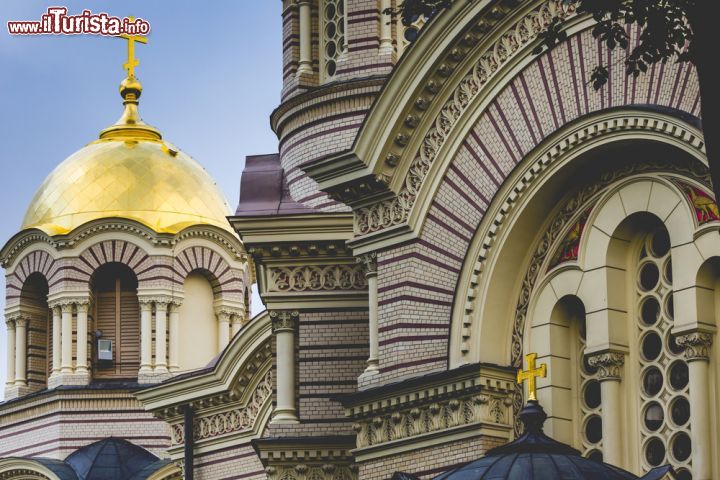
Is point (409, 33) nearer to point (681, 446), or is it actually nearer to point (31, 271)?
point (681, 446)

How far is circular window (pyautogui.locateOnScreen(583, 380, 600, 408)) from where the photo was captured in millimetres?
23250

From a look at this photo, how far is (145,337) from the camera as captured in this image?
4453cm

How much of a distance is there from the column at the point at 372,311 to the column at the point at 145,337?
19524mm

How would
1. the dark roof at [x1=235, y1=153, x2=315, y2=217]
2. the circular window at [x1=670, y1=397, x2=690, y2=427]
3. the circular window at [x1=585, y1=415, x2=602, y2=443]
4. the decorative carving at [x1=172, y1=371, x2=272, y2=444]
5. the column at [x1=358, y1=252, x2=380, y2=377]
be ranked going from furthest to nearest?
the decorative carving at [x1=172, y1=371, x2=272, y2=444], the dark roof at [x1=235, y1=153, x2=315, y2=217], the column at [x1=358, y1=252, x2=380, y2=377], the circular window at [x1=585, y1=415, x2=602, y2=443], the circular window at [x1=670, y1=397, x2=690, y2=427]

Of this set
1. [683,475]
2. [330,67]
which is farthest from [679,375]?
[330,67]

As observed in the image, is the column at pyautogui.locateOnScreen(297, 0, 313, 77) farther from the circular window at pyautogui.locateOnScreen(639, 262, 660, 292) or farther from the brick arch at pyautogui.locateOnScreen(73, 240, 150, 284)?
the brick arch at pyautogui.locateOnScreen(73, 240, 150, 284)

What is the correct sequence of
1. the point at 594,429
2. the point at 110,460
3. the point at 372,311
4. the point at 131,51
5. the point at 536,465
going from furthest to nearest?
1. the point at 131,51
2. the point at 110,460
3. the point at 372,311
4. the point at 594,429
5. the point at 536,465

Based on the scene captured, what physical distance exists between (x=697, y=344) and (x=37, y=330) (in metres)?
26.3

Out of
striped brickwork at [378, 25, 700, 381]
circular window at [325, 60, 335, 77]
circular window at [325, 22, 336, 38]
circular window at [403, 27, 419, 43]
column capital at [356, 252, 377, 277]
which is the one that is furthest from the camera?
circular window at [325, 22, 336, 38]

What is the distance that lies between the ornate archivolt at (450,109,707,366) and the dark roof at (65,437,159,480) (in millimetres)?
19416

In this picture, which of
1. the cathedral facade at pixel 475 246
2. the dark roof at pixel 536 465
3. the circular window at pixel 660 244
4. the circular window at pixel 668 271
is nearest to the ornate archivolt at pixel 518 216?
the cathedral facade at pixel 475 246

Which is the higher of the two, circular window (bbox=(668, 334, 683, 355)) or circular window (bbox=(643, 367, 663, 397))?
circular window (bbox=(668, 334, 683, 355))

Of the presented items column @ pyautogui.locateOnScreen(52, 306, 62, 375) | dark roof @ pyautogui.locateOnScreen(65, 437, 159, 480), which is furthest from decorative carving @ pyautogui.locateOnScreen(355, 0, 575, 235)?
column @ pyautogui.locateOnScreen(52, 306, 62, 375)

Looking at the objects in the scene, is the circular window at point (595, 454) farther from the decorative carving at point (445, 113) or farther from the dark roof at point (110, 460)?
the dark roof at point (110, 460)
